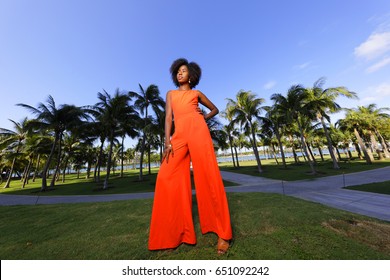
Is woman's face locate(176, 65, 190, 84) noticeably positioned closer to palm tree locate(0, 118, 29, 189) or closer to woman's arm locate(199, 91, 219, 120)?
woman's arm locate(199, 91, 219, 120)

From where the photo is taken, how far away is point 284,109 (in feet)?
79.5

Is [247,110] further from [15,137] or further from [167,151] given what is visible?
[15,137]

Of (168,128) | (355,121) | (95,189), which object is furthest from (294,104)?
(95,189)

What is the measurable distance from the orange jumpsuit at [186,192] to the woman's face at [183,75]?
88 cm

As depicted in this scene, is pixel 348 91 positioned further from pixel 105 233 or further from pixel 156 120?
pixel 105 233

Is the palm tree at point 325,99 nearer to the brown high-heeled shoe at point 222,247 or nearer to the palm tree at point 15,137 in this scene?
the brown high-heeled shoe at point 222,247

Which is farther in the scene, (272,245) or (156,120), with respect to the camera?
(156,120)

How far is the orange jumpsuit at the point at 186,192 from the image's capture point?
3404mm

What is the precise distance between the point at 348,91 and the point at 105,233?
31.4m

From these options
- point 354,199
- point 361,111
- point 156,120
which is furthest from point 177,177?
→ point 361,111

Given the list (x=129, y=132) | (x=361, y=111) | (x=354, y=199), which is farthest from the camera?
(x=361, y=111)

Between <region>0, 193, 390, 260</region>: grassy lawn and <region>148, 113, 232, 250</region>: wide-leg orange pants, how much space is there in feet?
1.01

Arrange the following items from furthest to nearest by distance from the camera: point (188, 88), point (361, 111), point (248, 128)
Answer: point (361, 111) < point (248, 128) < point (188, 88)

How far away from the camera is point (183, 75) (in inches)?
157
